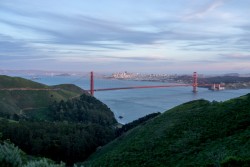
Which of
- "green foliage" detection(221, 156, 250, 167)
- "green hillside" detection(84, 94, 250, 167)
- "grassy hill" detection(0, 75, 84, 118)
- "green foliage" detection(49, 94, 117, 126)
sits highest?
"green foliage" detection(221, 156, 250, 167)

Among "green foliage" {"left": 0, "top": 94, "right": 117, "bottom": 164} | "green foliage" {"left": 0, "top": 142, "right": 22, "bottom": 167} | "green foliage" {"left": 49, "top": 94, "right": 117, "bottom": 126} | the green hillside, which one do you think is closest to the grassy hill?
"green foliage" {"left": 49, "top": 94, "right": 117, "bottom": 126}

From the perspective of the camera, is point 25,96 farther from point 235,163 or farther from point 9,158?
point 235,163

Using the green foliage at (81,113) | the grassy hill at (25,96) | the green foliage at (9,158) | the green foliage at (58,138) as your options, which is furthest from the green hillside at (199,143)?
the grassy hill at (25,96)

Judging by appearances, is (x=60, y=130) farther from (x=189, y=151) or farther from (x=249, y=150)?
(x=249, y=150)

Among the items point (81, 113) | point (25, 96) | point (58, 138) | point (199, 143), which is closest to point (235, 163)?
point (199, 143)

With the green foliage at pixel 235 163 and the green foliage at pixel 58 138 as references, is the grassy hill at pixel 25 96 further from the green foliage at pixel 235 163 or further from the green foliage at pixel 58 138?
the green foliage at pixel 235 163

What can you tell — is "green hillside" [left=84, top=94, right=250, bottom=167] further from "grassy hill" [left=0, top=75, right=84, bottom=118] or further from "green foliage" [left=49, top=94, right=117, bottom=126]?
"grassy hill" [left=0, top=75, right=84, bottom=118]

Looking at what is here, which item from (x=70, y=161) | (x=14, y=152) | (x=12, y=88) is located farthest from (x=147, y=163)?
(x=12, y=88)

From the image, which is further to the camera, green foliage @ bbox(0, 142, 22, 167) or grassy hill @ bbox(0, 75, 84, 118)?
grassy hill @ bbox(0, 75, 84, 118)
